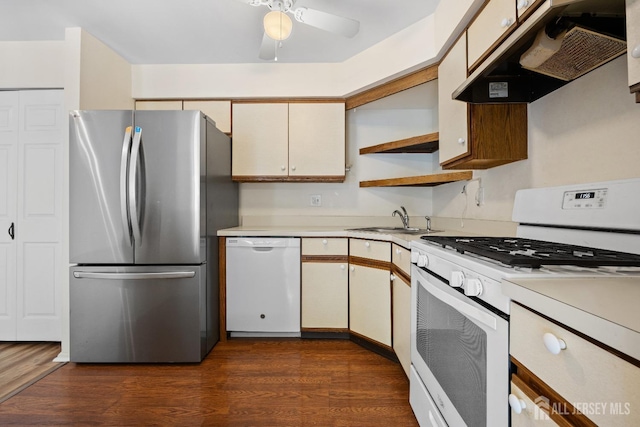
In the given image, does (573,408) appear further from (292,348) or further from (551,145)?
(292,348)

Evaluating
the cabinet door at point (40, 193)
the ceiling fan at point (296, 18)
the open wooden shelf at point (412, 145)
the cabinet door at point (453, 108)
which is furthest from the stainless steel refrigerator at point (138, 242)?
the cabinet door at point (453, 108)

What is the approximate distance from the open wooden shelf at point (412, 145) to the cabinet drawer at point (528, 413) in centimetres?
180

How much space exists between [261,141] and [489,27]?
6.47ft

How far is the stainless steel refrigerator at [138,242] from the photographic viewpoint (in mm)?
2223

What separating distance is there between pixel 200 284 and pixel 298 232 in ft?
2.65

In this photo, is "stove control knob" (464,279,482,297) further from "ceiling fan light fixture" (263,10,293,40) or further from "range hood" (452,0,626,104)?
"ceiling fan light fixture" (263,10,293,40)

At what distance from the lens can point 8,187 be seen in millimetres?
2602

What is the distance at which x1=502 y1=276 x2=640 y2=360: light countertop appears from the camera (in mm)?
450

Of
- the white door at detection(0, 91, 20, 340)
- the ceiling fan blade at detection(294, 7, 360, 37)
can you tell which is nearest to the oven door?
the ceiling fan blade at detection(294, 7, 360, 37)

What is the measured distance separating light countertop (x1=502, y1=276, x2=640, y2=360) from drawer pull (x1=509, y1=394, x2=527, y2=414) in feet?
0.70

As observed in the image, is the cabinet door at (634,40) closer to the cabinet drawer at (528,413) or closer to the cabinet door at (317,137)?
the cabinet drawer at (528,413)

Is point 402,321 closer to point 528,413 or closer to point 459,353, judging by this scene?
point 459,353

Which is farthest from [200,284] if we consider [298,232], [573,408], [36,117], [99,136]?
[573,408]

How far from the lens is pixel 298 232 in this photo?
2.64m
